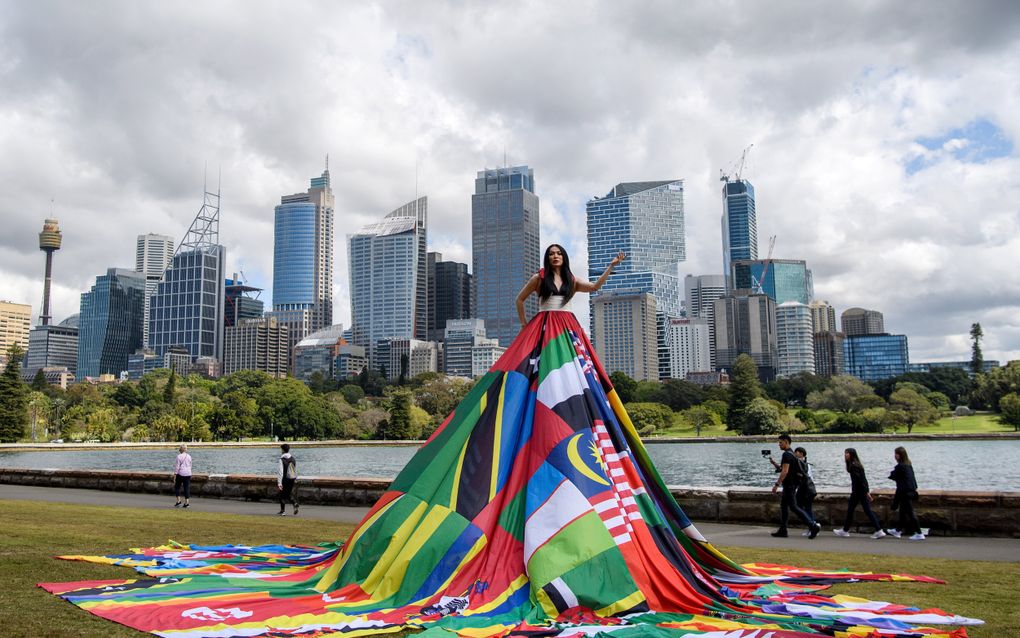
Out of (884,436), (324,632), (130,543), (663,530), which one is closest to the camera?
(324,632)

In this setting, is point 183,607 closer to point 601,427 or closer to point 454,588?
point 454,588

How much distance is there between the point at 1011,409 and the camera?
323 feet

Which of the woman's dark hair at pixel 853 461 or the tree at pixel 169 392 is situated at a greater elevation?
the tree at pixel 169 392

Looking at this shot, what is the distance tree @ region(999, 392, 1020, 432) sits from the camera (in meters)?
97.6

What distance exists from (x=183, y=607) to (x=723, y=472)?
46.7m

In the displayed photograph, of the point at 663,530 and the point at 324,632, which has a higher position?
the point at 663,530

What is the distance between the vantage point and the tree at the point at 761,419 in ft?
340

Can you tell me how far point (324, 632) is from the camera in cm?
569

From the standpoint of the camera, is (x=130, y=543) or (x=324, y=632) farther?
(x=130, y=543)

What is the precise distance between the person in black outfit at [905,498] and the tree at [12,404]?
309 ft

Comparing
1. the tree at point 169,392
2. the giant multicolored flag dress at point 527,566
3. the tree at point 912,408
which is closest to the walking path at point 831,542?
the giant multicolored flag dress at point 527,566

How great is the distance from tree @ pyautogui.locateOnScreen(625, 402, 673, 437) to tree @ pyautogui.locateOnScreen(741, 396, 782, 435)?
1273cm

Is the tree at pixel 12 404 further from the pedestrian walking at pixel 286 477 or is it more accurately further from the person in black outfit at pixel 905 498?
the person in black outfit at pixel 905 498

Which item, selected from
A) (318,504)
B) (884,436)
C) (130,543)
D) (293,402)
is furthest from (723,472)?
(293,402)
